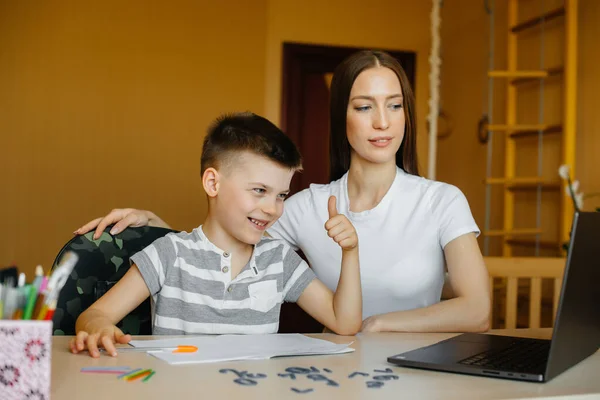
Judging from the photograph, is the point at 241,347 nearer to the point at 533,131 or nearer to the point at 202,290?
the point at 202,290

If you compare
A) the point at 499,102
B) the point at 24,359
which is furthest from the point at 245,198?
the point at 499,102

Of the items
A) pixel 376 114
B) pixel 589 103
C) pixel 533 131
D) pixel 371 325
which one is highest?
pixel 589 103

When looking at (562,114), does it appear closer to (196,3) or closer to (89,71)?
(196,3)

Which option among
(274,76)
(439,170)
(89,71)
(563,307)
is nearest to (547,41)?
(439,170)


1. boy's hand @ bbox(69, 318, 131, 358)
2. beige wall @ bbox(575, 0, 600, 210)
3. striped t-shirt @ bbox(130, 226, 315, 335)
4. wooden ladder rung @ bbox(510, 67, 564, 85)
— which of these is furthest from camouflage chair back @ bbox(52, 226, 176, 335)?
wooden ladder rung @ bbox(510, 67, 564, 85)

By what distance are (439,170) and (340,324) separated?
3710 millimetres

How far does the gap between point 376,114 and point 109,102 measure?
10.1ft

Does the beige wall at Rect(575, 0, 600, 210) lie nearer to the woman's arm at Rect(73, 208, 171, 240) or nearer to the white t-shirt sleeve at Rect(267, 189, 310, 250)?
the white t-shirt sleeve at Rect(267, 189, 310, 250)

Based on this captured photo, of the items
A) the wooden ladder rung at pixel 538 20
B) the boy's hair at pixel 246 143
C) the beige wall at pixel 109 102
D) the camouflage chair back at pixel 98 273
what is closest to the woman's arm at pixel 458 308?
the boy's hair at pixel 246 143

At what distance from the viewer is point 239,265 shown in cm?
149

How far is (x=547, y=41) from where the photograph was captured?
3.76m

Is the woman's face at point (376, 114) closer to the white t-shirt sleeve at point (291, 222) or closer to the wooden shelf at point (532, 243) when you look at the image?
the white t-shirt sleeve at point (291, 222)

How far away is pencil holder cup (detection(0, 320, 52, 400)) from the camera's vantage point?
0.74 meters

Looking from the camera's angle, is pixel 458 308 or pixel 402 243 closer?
pixel 458 308
